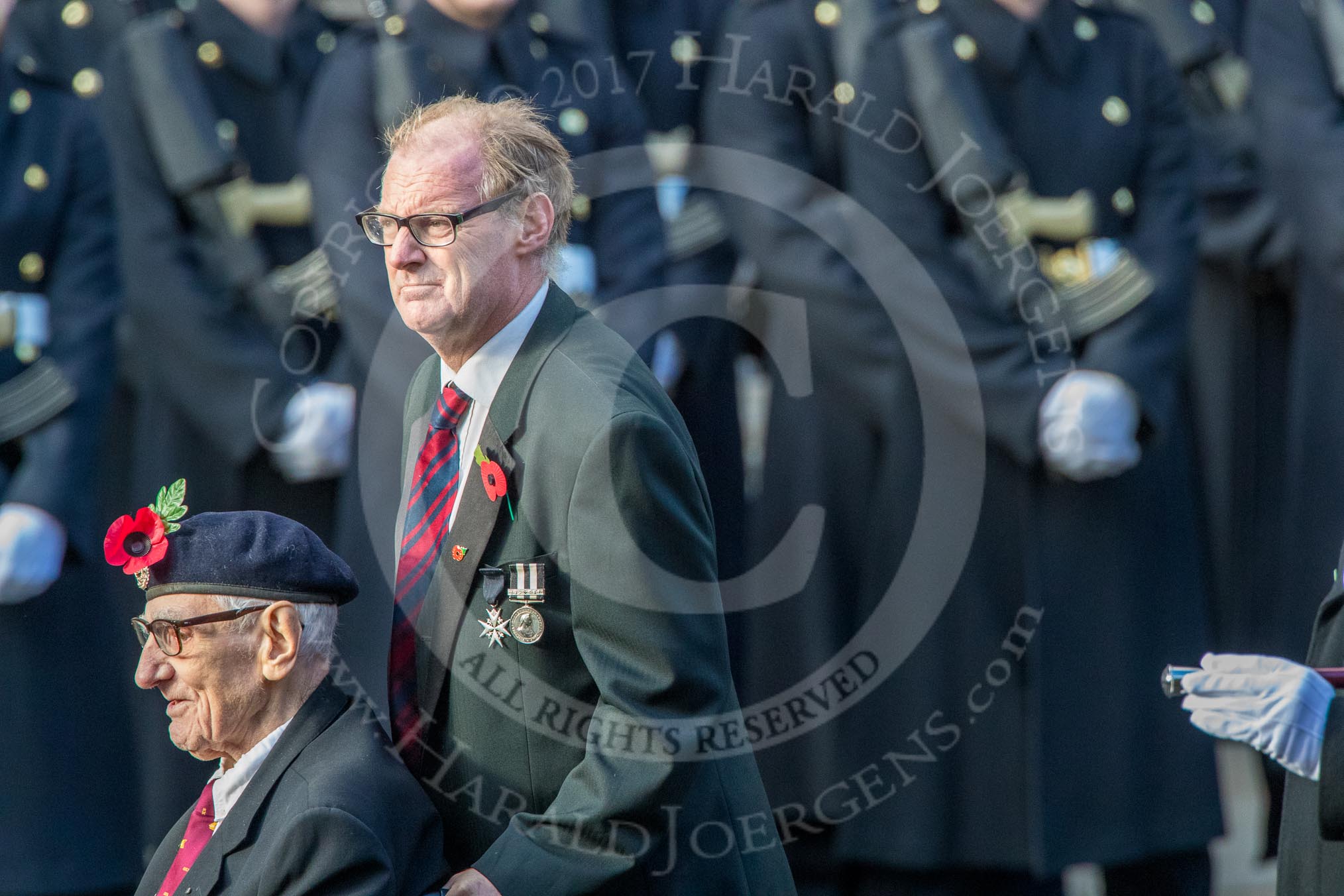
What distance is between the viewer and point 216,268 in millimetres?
4402

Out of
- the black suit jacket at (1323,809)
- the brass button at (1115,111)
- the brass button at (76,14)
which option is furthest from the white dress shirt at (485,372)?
the brass button at (76,14)

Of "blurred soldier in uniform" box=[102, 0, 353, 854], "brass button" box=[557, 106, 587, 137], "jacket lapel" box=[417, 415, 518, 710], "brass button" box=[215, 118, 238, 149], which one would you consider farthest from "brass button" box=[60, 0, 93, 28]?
"jacket lapel" box=[417, 415, 518, 710]

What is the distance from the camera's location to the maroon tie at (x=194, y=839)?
246cm

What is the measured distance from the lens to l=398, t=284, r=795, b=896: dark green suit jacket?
2.25 meters

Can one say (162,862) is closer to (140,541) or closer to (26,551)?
(140,541)

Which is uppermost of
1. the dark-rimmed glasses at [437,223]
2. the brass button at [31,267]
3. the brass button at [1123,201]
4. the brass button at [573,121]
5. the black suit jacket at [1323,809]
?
the brass button at [573,121]

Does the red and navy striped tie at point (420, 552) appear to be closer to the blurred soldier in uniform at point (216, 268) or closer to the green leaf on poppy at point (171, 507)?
the green leaf on poppy at point (171, 507)

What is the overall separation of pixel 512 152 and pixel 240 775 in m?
0.90

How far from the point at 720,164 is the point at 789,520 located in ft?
2.89

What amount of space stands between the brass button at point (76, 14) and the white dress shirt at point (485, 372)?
8.94 ft

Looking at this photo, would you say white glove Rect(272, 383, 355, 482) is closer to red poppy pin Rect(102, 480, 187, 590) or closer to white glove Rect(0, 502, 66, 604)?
white glove Rect(0, 502, 66, 604)

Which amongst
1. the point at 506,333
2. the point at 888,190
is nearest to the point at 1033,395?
the point at 888,190

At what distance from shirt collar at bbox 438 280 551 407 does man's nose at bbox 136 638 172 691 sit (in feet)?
1.74

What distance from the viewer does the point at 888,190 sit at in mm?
4289
